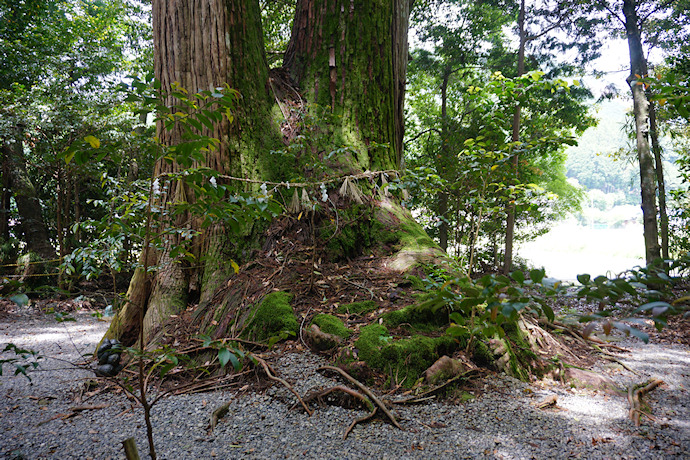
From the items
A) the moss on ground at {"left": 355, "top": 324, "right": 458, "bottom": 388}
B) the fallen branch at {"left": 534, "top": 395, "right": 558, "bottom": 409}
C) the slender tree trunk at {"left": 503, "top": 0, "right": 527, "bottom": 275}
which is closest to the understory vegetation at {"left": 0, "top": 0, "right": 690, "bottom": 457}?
the moss on ground at {"left": 355, "top": 324, "right": 458, "bottom": 388}

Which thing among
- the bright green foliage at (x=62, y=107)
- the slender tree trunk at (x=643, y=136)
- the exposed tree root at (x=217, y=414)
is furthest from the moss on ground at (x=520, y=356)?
the slender tree trunk at (x=643, y=136)

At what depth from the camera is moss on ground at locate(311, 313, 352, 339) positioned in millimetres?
2221

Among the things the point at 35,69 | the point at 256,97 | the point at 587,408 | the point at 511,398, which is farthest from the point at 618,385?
the point at 35,69

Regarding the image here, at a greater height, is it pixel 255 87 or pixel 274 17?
pixel 274 17

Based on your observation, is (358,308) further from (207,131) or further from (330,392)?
(207,131)

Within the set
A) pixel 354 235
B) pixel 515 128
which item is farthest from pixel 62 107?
pixel 515 128

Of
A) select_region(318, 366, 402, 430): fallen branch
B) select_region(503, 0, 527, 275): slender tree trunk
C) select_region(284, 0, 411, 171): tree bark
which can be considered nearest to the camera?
select_region(318, 366, 402, 430): fallen branch

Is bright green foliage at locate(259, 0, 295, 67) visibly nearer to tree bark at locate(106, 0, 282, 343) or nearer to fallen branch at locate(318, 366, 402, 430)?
tree bark at locate(106, 0, 282, 343)

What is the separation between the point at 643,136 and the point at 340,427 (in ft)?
27.1

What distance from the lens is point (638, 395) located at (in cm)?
196

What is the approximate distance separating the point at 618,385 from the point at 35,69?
1001 cm

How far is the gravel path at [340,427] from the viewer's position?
1476 millimetres

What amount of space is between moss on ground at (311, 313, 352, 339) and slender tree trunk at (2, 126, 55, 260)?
686cm

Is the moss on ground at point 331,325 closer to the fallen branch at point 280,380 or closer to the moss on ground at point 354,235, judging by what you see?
the fallen branch at point 280,380
